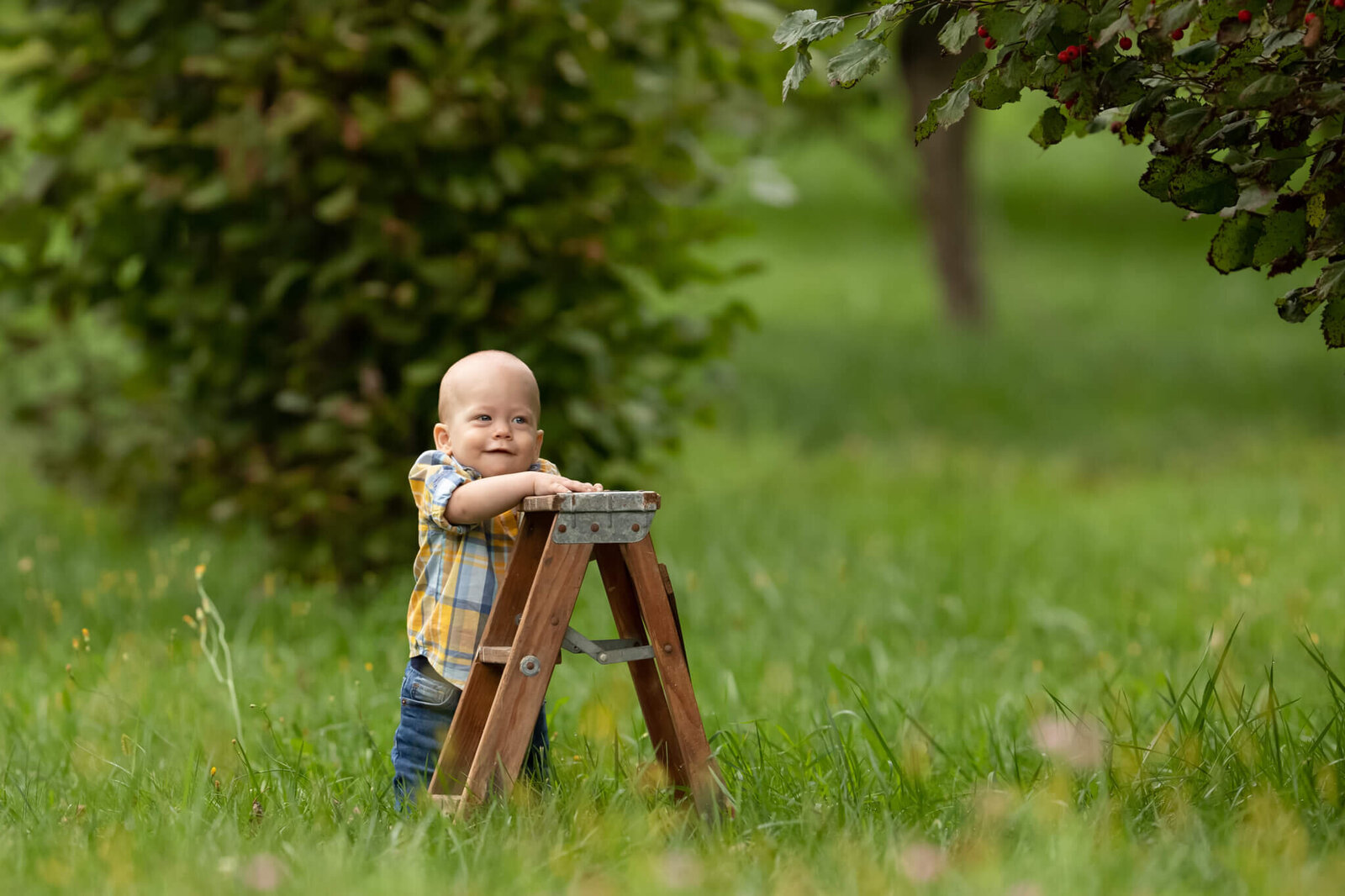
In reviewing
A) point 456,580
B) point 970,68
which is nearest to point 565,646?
point 456,580

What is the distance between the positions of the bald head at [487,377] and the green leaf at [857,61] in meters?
0.83

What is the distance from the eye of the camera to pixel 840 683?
3.72 m

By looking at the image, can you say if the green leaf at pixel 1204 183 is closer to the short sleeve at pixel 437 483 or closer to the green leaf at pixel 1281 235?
the green leaf at pixel 1281 235

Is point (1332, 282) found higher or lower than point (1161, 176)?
lower

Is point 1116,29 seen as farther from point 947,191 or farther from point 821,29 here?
point 947,191

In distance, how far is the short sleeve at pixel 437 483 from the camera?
2795 millimetres

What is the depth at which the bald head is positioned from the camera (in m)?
2.86

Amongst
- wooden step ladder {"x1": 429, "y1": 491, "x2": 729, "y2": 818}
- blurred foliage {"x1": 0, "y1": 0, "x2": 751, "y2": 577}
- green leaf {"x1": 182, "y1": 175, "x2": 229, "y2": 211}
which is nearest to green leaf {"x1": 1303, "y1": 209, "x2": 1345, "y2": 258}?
wooden step ladder {"x1": 429, "y1": 491, "x2": 729, "y2": 818}

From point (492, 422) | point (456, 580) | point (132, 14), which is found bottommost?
point (456, 580)

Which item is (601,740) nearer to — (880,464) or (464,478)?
(464,478)

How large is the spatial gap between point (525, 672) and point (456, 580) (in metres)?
0.32

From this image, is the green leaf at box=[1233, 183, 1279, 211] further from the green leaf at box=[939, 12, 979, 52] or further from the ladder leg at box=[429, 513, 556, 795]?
the ladder leg at box=[429, 513, 556, 795]

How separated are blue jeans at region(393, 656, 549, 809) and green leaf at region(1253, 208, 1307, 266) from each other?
67.3 inches

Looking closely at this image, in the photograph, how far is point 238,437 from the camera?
559 cm
